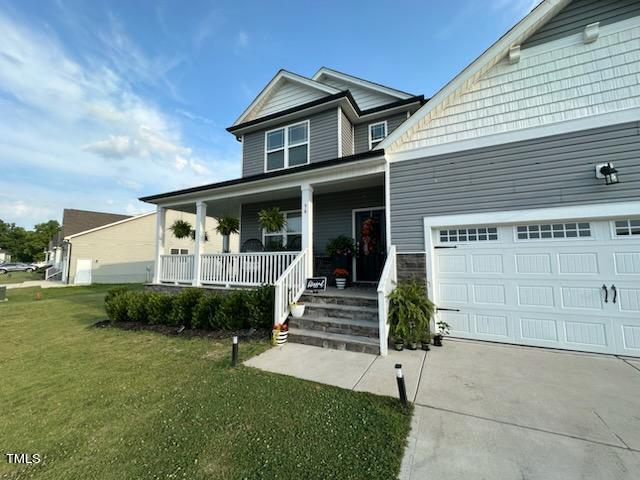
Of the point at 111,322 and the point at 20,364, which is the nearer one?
the point at 20,364

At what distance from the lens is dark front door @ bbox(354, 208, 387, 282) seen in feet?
24.0

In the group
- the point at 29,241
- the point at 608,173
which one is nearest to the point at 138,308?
the point at 608,173

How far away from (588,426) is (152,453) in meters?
3.92

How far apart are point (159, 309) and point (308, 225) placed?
4.26 metres

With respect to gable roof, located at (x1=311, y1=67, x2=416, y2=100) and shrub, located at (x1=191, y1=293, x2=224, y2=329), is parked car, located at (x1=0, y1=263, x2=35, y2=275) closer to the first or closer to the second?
shrub, located at (x1=191, y1=293, x2=224, y2=329)

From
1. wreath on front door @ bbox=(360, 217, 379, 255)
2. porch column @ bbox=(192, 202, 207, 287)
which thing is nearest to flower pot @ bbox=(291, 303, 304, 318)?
wreath on front door @ bbox=(360, 217, 379, 255)

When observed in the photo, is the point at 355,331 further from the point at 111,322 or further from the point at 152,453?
the point at 111,322

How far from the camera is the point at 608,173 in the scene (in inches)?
167

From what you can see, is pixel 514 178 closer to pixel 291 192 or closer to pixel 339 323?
pixel 339 323

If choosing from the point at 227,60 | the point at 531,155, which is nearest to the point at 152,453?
the point at 531,155

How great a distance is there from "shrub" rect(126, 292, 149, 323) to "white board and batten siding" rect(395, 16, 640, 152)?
7.63m

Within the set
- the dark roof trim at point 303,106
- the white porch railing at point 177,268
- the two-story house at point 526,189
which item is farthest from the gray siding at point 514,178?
the white porch railing at point 177,268

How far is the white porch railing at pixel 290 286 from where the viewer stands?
5.19 m

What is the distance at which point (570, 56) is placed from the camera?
4.76 metres
